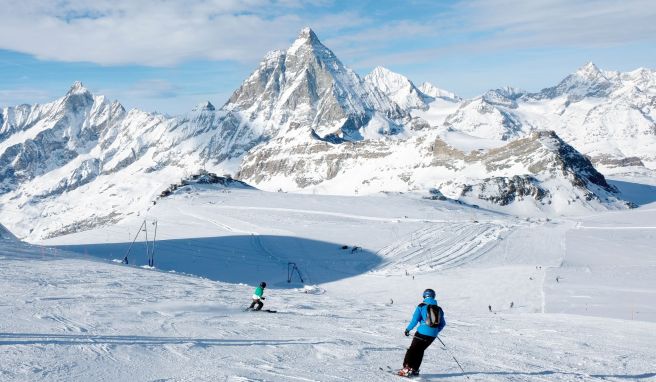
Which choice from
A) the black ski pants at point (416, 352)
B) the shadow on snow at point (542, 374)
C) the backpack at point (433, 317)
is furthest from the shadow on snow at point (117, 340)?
the backpack at point (433, 317)

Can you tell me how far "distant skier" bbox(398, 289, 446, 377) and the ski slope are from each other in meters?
0.49

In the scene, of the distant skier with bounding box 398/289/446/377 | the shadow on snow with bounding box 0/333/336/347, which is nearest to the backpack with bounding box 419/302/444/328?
the distant skier with bounding box 398/289/446/377

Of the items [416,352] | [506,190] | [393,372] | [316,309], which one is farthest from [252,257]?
[506,190]

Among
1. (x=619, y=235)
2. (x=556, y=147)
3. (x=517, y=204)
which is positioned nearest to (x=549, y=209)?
(x=517, y=204)

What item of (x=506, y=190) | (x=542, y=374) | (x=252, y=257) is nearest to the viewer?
(x=542, y=374)

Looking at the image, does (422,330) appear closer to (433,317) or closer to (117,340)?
(433,317)

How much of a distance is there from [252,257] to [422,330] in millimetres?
51074

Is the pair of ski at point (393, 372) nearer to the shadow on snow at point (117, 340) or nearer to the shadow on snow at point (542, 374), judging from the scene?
the shadow on snow at point (542, 374)

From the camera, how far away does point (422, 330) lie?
38.5ft

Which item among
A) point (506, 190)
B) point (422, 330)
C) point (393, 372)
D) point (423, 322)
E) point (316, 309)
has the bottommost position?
point (316, 309)

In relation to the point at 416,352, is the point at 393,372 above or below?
below

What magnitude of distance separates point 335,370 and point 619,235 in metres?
87.3

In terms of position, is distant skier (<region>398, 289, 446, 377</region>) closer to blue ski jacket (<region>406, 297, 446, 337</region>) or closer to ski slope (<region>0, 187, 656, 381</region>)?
blue ski jacket (<region>406, 297, 446, 337</region>)

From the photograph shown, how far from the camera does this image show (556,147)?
19538cm
